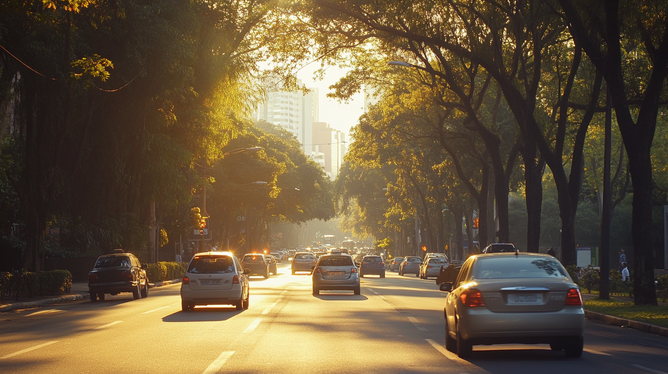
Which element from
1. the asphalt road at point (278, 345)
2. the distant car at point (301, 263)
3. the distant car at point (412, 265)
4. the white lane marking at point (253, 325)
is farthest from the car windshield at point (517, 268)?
the distant car at point (412, 265)

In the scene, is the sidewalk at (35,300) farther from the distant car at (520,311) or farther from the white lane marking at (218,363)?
the distant car at (520,311)

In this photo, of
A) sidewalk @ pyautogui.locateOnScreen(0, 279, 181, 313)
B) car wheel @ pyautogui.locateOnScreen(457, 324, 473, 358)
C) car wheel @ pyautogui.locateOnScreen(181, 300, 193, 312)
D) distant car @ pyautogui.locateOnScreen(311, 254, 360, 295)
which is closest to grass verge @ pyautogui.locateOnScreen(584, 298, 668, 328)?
car wheel @ pyautogui.locateOnScreen(457, 324, 473, 358)

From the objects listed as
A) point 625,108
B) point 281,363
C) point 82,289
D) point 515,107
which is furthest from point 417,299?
point 281,363

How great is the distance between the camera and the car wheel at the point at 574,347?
12.7m

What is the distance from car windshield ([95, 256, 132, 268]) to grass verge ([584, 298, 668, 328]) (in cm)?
1561

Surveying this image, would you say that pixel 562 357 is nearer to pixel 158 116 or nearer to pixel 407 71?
pixel 158 116

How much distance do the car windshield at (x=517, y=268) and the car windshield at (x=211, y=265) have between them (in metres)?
11.6

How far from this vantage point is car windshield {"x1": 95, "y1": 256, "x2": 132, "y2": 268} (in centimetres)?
3016

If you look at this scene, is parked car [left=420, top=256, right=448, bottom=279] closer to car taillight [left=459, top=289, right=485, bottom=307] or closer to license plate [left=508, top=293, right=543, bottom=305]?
car taillight [left=459, top=289, right=485, bottom=307]

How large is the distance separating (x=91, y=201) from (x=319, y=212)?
71.0 meters

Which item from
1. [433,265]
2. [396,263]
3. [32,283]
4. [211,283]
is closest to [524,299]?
[211,283]

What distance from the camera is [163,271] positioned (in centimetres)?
4644

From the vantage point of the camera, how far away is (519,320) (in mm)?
12195

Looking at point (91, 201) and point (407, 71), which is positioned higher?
point (407, 71)
